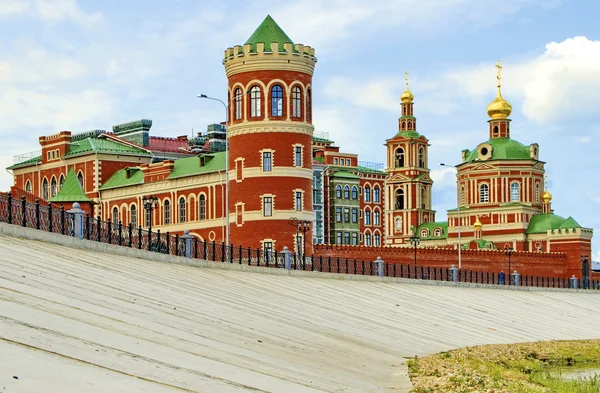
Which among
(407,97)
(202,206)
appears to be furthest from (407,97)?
(202,206)

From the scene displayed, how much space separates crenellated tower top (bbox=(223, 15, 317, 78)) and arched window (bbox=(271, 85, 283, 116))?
137 centimetres

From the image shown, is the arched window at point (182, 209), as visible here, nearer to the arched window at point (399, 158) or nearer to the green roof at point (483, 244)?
the green roof at point (483, 244)

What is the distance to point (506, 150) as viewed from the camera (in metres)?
117

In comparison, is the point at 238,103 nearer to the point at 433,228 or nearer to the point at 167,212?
the point at 167,212

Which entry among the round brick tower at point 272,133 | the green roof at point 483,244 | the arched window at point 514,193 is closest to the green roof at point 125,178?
the round brick tower at point 272,133

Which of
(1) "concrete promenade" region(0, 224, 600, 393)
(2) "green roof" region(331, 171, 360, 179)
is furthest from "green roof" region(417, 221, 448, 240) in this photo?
(1) "concrete promenade" region(0, 224, 600, 393)

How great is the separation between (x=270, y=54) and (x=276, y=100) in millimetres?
3059

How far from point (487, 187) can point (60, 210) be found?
90235 millimetres

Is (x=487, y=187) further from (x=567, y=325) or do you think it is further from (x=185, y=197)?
(x=567, y=325)

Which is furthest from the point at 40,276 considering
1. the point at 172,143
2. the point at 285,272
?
the point at 172,143

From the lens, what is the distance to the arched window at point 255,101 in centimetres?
7196

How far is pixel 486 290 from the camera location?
60.4 meters

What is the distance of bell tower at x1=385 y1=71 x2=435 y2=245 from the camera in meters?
130

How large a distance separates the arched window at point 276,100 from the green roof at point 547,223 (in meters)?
43.6
